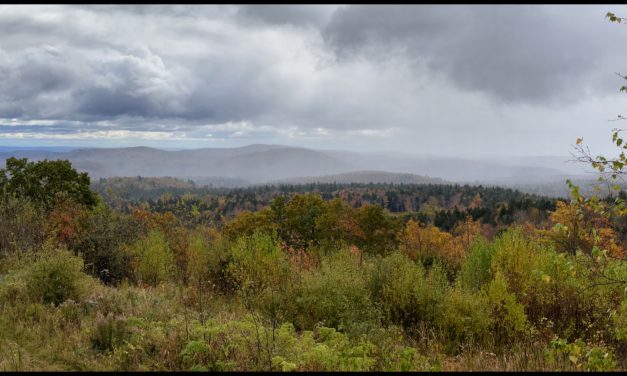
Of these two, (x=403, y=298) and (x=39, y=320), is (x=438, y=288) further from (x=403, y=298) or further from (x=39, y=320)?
(x=39, y=320)

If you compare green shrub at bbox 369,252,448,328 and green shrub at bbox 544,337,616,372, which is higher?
green shrub at bbox 544,337,616,372

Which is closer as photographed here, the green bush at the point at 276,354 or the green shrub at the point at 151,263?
the green bush at the point at 276,354

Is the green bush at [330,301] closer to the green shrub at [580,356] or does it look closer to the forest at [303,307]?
the forest at [303,307]

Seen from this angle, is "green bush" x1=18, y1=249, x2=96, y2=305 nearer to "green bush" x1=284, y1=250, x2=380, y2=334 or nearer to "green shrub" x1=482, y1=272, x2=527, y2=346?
"green bush" x1=284, y1=250, x2=380, y2=334

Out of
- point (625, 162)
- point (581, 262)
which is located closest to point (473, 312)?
point (581, 262)

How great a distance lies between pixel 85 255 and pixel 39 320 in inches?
363

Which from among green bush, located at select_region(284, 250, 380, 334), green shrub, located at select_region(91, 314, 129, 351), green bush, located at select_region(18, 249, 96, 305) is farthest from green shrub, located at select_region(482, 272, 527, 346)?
green bush, located at select_region(18, 249, 96, 305)

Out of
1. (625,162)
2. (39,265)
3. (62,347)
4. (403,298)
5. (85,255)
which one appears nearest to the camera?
(625,162)

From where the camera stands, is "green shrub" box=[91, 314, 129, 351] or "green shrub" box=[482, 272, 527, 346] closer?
"green shrub" box=[91, 314, 129, 351]

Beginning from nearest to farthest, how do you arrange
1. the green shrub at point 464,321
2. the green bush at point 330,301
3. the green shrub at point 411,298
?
the green shrub at point 464,321 → the green bush at point 330,301 → the green shrub at point 411,298

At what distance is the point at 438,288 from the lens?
1205 cm

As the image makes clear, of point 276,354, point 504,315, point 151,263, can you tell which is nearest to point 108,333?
point 276,354

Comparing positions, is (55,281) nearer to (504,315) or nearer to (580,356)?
(580,356)

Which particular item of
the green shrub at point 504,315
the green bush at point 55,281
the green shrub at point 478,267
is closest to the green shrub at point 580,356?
the green shrub at point 504,315
